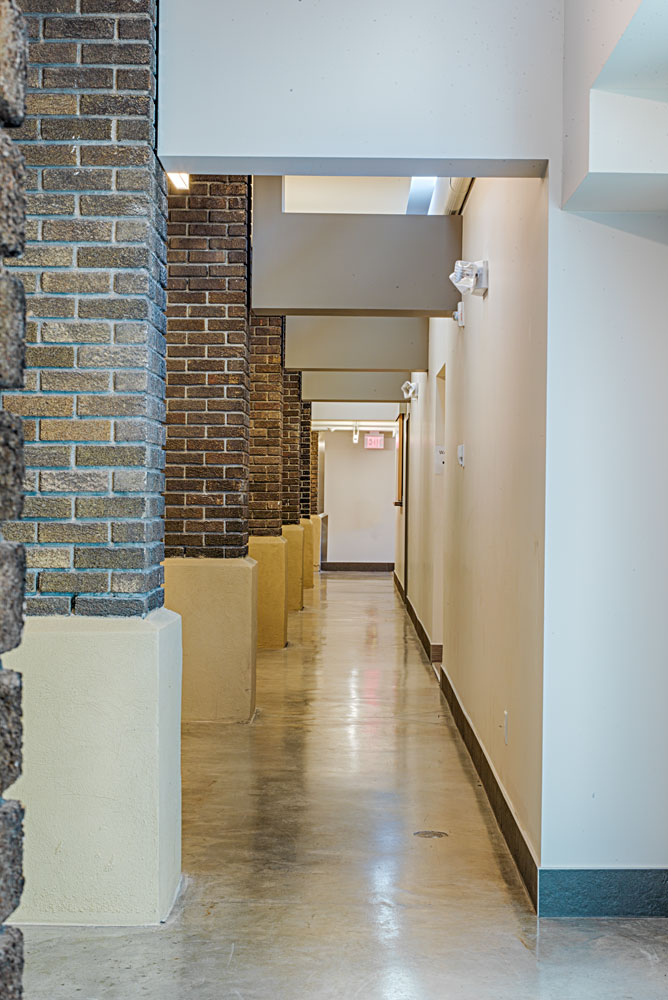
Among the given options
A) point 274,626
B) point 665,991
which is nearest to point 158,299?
point 665,991

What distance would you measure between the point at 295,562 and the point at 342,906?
809cm

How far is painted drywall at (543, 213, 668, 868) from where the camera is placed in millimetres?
3051

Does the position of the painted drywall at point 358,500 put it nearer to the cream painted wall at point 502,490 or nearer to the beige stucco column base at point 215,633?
the cream painted wall at point 502,490

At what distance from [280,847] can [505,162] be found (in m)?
2.51

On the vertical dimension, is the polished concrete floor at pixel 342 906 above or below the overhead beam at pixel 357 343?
below

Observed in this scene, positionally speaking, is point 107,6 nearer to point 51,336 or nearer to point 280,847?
point 51,336

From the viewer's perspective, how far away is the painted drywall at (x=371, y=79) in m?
3.06

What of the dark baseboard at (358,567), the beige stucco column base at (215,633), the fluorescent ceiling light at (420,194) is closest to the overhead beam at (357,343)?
the fluorescent ceiling light at (420,194)

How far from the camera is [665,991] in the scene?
2576 millimetres

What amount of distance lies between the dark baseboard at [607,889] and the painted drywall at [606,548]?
0.03m

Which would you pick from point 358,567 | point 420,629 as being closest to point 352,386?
point 420,629

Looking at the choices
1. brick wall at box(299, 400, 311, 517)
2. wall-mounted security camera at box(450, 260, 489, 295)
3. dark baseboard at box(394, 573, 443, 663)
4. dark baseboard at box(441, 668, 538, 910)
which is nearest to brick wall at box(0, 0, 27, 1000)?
dark baseboard at box(441, 668, 538, 910)

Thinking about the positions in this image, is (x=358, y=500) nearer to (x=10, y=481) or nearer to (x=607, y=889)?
(x=607, y=889)

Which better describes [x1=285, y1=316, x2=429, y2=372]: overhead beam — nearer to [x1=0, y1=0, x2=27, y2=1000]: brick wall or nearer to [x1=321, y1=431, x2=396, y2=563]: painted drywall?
[x1=0, y1=0, x2=27, y2=1000]: brick wall
